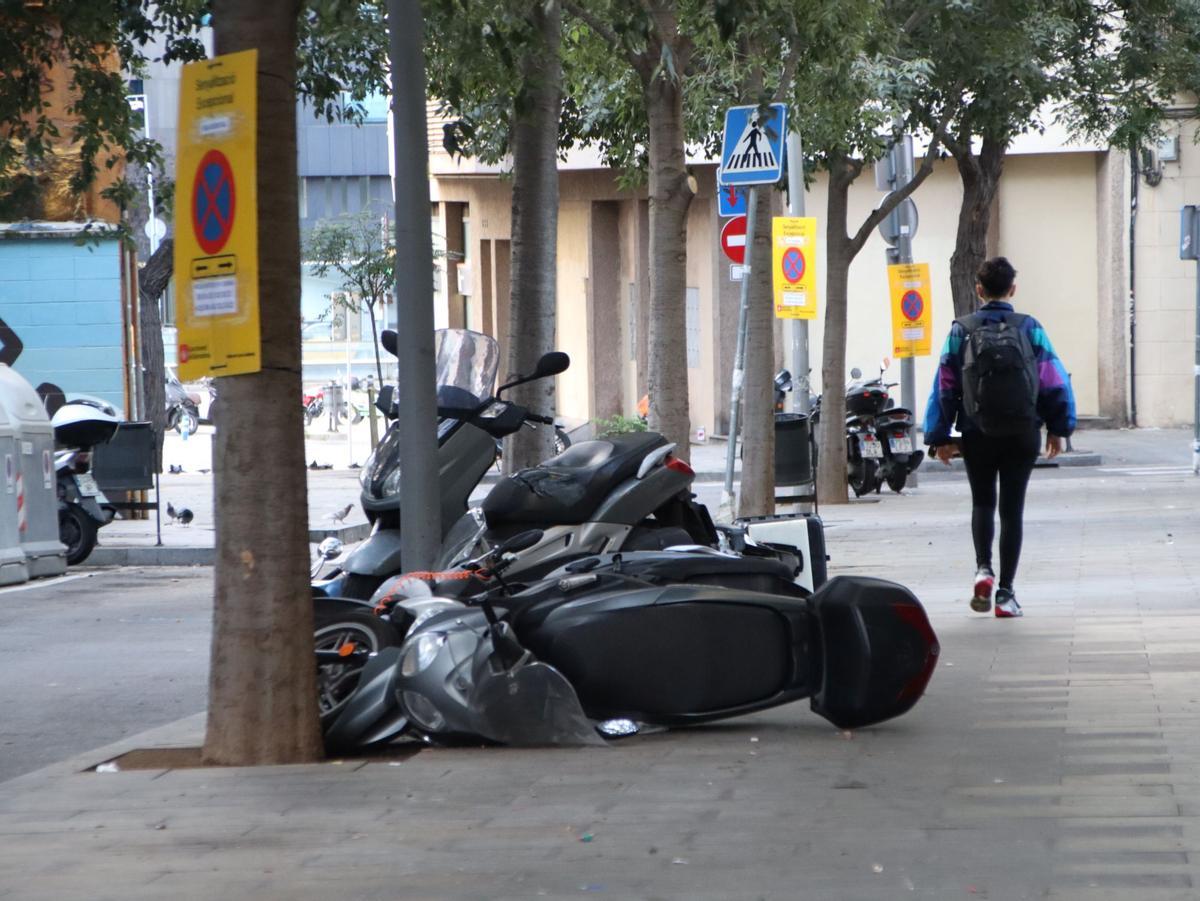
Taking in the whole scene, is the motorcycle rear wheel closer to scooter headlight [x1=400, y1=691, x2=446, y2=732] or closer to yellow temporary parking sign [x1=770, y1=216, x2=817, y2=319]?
scooter headlight [x1=400, y1=691, x2=446, y2=732]

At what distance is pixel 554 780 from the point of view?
227 inches

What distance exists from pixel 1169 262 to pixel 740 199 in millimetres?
18611

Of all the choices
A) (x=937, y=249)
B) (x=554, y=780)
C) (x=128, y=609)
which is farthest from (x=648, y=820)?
(x=937, y=249)

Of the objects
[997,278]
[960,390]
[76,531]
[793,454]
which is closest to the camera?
[960,390]

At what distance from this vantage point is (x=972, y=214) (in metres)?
24.5

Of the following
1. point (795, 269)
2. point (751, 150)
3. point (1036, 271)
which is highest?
point (1036, 271)

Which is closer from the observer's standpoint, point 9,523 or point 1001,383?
point 1001,383

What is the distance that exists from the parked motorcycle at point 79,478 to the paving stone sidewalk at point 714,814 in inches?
340

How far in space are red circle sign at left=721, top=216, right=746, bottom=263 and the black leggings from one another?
19.8 ft

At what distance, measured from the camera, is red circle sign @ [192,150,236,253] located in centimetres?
616

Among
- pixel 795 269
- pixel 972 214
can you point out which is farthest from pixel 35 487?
pixel 972 214

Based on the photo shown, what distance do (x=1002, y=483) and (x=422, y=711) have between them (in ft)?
14.5

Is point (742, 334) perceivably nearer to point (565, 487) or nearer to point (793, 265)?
point (793, 265)

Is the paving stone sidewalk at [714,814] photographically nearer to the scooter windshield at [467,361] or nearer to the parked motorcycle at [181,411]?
the scooter windshield at [467,361]
